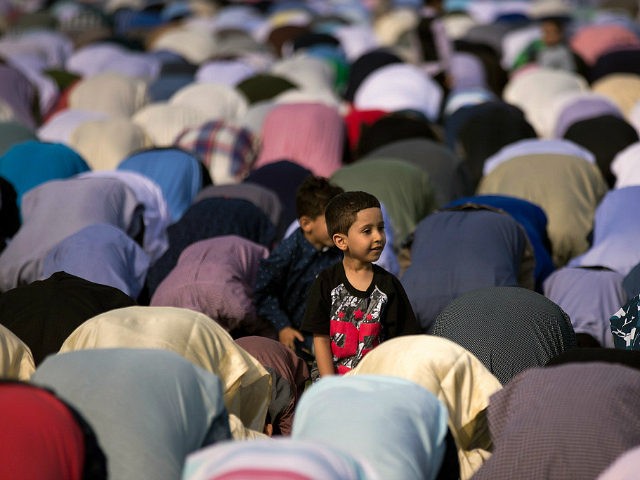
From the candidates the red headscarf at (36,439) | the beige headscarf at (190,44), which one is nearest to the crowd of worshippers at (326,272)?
the red headscarf at (36,439)

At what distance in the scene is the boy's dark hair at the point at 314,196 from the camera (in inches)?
212

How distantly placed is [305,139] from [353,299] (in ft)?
16.5

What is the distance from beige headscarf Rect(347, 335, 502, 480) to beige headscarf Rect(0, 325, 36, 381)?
3.49 ft

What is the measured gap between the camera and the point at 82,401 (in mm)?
3615

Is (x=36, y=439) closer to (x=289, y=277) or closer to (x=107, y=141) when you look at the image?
(x=289, y=277)

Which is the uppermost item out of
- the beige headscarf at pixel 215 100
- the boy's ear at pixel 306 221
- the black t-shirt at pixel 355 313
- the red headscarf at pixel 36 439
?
the red headscarf at pixel 36 439

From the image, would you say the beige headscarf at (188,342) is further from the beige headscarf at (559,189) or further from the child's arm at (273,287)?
the beige headscarf at (559,189)

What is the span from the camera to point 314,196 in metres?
5.39

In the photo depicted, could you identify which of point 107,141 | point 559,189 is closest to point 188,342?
point 559,189

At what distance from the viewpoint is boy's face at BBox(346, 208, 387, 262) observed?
4500 millimetres

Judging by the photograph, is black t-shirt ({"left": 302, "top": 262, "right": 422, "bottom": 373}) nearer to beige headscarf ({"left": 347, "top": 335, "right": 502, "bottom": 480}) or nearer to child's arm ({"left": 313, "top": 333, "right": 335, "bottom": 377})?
child's arm ({"left": 313, "top": 333, "right": 335, "bottom": 377})

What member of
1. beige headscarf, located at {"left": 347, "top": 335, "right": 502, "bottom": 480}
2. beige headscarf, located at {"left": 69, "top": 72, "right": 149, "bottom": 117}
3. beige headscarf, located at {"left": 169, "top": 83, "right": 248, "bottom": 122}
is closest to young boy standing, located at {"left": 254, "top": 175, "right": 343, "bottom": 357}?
beige headscarf, located at {"left": 347, "top": 335, "right": 502, "bottom": 480}

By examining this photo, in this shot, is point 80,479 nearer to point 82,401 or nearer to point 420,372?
point 82,401

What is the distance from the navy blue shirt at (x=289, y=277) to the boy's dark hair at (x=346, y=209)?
971 mm
